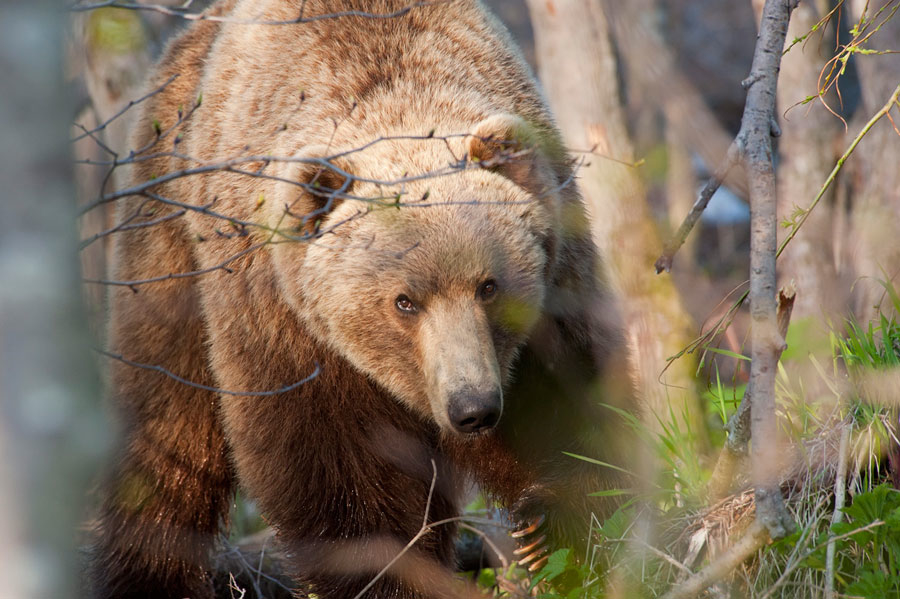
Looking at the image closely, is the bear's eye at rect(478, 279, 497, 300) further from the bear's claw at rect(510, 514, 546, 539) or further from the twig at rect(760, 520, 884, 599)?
the twig at rect(760, 520, 884, 599)

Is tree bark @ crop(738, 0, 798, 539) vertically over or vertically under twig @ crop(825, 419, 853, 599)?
over

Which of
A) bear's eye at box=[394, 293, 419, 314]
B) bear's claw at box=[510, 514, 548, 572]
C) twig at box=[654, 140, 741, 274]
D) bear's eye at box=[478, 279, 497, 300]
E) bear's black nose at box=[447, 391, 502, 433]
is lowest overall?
bear's claw at box=[510, 514, 548, 572]

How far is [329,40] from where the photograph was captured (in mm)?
4258

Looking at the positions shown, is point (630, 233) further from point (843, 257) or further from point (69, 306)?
point (69, 306)

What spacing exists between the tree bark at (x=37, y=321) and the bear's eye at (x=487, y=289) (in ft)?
6.48

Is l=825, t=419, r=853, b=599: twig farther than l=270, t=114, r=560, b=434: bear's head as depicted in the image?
No

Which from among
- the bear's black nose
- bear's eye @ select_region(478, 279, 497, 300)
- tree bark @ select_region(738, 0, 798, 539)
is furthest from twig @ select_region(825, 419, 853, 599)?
bear's eye @ select_region(478, 279, 497, 300)

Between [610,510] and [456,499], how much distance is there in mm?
865

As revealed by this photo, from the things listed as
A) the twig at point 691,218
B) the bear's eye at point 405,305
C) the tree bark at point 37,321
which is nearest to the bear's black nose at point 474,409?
the bear's eye at point 405,305

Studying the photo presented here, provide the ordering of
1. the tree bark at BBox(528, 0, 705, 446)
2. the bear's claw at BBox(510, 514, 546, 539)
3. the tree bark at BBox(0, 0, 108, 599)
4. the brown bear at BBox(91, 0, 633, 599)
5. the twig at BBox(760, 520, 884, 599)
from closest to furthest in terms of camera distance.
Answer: the tree bark at BBox(0, 0, 108, 599) < the twig at BBox(760, 520, 884, 599) < the brown bear at BBox(91, 0, 633, 599) < the bear's claw at BBox(510, 514, 546, 539) < the tree bark at BBox(528, 0, 705, 446)

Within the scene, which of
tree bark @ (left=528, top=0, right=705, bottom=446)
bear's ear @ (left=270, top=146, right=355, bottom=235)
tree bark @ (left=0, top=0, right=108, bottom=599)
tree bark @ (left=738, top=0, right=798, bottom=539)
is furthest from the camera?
tree bark @ (left=528, top=0, right=705, bottom=446)

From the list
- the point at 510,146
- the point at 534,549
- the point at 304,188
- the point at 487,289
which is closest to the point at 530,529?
the point at 534,549

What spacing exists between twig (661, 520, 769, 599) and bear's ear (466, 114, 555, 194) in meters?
1.56

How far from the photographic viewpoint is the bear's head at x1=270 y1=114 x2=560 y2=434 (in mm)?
3773
